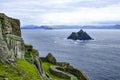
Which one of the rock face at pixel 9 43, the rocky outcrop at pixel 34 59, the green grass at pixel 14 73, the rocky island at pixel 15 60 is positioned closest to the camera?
the green grass at pixel 14 73

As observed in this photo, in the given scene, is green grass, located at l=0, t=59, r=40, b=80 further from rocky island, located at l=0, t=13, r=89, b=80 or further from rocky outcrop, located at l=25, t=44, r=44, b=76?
rocky outcrop, located at l=25, t=44, r=44, b=76

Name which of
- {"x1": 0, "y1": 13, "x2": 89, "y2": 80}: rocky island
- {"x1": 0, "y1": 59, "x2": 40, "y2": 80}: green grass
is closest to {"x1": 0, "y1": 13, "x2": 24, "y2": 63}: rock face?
{"x1": 0, "y1": 13, "x2": 89, "y2": 80}: rocky island

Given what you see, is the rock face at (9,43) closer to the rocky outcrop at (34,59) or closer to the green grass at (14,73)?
the green grass at (14,73)

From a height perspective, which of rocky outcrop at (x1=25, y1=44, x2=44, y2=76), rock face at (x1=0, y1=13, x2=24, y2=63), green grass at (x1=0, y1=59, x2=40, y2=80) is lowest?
rocky outcrop at (x1=25, y1=44, x2=44, y2=76)

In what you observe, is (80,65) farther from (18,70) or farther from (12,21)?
(18,70)

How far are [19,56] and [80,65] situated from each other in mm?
80056

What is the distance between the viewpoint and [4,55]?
942 inches

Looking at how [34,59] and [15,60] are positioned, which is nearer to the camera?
[15,60]

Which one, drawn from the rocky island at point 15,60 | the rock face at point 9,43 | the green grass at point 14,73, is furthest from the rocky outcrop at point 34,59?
the green grass at point 14,73

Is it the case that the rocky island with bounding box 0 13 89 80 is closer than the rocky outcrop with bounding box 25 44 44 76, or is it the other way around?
the rocky island with bounding box 0 13 89 80

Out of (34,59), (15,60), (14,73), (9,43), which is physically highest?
(9,43)

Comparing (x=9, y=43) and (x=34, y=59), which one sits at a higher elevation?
(x=9, y=43)

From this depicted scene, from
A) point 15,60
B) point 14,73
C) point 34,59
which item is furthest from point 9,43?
point 34,59

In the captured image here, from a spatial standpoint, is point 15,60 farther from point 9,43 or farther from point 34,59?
point 34,59
